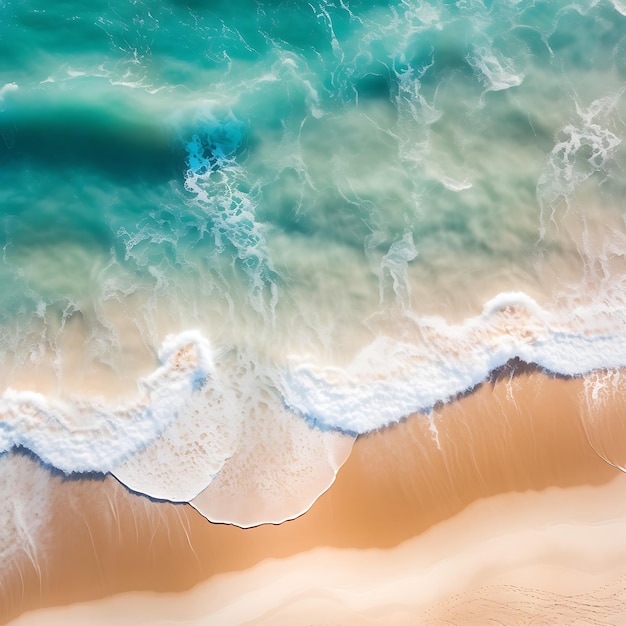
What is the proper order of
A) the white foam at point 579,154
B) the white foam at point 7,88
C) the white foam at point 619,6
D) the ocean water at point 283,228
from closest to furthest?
the ocean water at point 283,228
the white foam at point 7,88
the white foam at point 579,154
the white foam at point 619,6

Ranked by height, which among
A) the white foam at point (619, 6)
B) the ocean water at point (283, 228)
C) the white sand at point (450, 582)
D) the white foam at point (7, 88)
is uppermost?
the white foam at point (619, 6)

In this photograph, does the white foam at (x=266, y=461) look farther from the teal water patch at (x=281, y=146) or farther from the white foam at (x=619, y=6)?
the white foam at (x=619, y=6)

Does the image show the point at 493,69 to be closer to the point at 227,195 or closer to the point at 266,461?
the point at 227,195

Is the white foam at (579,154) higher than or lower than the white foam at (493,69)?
lower

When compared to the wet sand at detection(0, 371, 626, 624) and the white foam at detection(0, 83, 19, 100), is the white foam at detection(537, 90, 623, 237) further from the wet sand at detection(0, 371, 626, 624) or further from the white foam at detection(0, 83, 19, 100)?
the white foam at detection(0, 83, 19, 100)

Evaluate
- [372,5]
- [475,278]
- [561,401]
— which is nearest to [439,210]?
[475,278]

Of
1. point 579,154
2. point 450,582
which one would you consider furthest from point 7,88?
point 450,582

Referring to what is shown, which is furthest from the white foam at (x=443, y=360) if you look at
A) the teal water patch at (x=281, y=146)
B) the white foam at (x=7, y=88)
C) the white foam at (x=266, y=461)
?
the white foam at (x=7, y=88)
